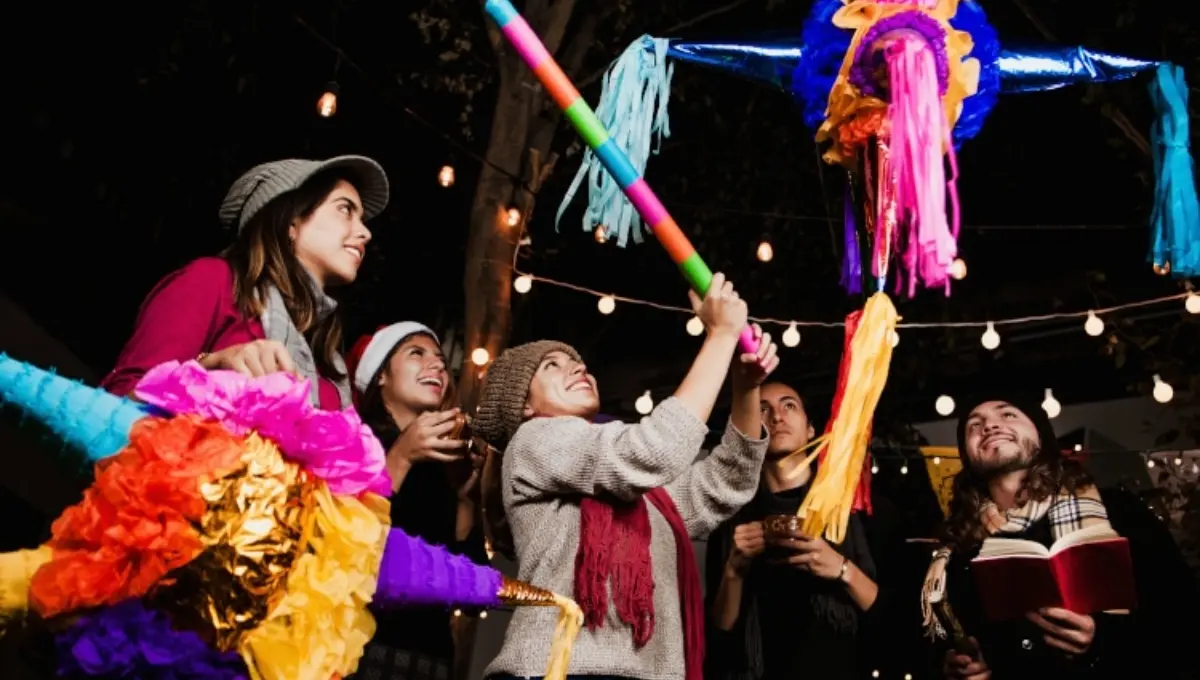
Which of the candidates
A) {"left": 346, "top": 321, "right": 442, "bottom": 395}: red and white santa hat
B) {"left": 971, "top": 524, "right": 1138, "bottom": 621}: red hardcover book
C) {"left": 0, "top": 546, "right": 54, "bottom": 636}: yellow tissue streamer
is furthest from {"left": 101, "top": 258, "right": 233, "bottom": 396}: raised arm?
{"left": 971, "top": 524, "right": 1138, "bottom": 621}: red hardcover book

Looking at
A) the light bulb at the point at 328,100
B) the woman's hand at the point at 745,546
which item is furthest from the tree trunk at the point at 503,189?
the woman's hand at the point at 745,546

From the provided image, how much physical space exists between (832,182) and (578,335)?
1.98 metres

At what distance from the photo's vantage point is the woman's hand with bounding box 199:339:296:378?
4.81ft

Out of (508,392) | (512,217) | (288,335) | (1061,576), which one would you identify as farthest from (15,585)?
(512,217)

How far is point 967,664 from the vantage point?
2859 millimetres

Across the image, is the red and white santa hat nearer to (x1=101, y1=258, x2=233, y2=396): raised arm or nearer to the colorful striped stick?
the colorful striped stick

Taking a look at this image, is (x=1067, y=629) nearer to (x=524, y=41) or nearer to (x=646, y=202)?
(x=646, y=202)

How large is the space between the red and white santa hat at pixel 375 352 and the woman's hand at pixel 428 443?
44 centimetres

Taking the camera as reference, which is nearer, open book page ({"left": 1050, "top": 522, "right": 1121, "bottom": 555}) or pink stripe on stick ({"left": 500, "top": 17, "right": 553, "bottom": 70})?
pink stripe on stick ({"left": 500, "top": 17, "right": 553, "bottom": 70})

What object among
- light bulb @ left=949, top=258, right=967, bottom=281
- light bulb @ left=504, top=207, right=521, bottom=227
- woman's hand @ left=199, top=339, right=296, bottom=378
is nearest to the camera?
woman's hand @ left=199, top=339, right=296, bottom=378

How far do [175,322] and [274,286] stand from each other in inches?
8.4

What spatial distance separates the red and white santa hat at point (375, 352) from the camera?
117 inches

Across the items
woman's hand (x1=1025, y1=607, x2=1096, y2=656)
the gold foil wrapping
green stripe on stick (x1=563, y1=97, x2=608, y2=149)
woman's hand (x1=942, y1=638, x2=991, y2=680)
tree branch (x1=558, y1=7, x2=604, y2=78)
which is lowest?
woman's hand (x1=942, y1=638, x2=991, y2=680)

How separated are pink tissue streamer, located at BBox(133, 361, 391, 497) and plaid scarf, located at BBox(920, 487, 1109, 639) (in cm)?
198
